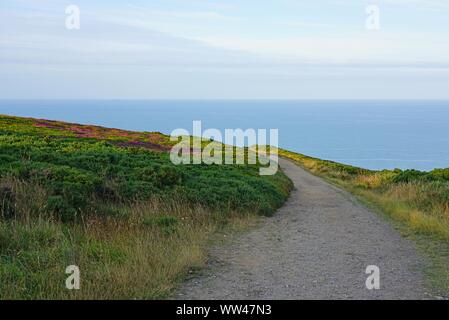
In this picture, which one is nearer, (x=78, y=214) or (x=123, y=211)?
(x=78, y=214)

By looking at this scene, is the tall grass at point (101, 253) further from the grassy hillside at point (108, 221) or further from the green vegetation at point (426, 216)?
the green vegetation at point (426, 216)

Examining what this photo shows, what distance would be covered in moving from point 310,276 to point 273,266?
3.09 ft

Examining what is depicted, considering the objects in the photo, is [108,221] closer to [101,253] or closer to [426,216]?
[101,253]

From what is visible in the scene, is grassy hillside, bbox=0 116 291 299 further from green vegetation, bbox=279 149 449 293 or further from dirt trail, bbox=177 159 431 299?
green vegetation, bbox=279 149 449 293

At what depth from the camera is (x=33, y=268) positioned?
739cm

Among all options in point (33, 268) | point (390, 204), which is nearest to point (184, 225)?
point (33, 268)

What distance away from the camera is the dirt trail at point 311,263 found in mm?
7523

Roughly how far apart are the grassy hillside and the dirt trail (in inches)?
27.4

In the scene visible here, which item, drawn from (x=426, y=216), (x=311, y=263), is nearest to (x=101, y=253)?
(x=311, y=263)

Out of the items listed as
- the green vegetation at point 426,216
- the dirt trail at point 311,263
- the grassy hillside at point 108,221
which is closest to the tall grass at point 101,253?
the grassy hillside at point 108,221

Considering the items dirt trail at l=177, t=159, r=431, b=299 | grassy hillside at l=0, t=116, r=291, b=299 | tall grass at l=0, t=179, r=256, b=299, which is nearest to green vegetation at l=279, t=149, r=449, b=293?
dirt trail at l=177, t=159, r=431, b=299

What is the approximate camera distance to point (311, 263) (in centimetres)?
945

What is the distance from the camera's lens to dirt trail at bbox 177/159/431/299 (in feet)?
24.7
